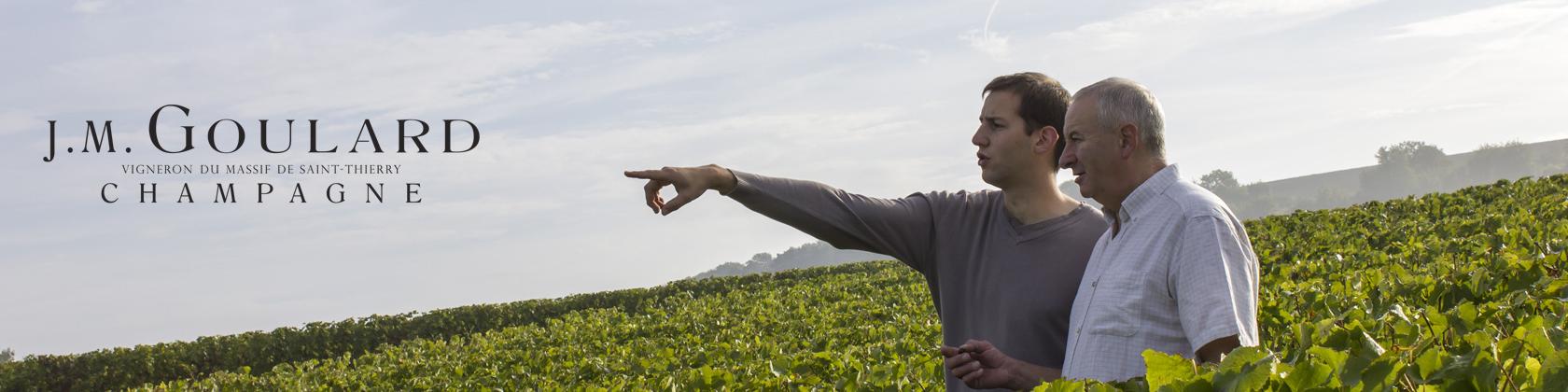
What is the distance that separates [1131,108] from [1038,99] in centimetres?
78

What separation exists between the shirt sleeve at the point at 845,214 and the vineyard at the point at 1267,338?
0.50m

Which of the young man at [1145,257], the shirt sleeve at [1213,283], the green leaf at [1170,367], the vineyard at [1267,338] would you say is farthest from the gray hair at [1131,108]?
the green leaf at [1170,367]

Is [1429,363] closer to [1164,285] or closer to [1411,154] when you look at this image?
[1164,285]

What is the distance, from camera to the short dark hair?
3.45 meters

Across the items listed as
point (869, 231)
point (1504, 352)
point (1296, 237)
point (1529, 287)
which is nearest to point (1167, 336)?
point (1504, 352)

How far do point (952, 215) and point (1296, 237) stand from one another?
9845 mm

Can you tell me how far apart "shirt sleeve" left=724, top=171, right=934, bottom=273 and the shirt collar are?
3.79ft

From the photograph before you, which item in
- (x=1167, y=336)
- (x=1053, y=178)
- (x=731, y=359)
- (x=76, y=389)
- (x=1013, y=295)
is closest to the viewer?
(x=1167, y=336)

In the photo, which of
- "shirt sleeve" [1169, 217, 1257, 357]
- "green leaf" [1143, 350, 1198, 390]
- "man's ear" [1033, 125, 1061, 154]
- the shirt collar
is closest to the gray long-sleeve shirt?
"man's ear" [1033, 125, 1061, 154]

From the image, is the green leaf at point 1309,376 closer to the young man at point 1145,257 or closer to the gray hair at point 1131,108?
the young man at point 1145,257

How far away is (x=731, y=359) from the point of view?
6.04 meters

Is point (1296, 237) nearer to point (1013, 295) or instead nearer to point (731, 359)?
point (731, 359)

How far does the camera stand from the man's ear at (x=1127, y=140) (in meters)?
2.71

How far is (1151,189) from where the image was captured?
2.69 m
